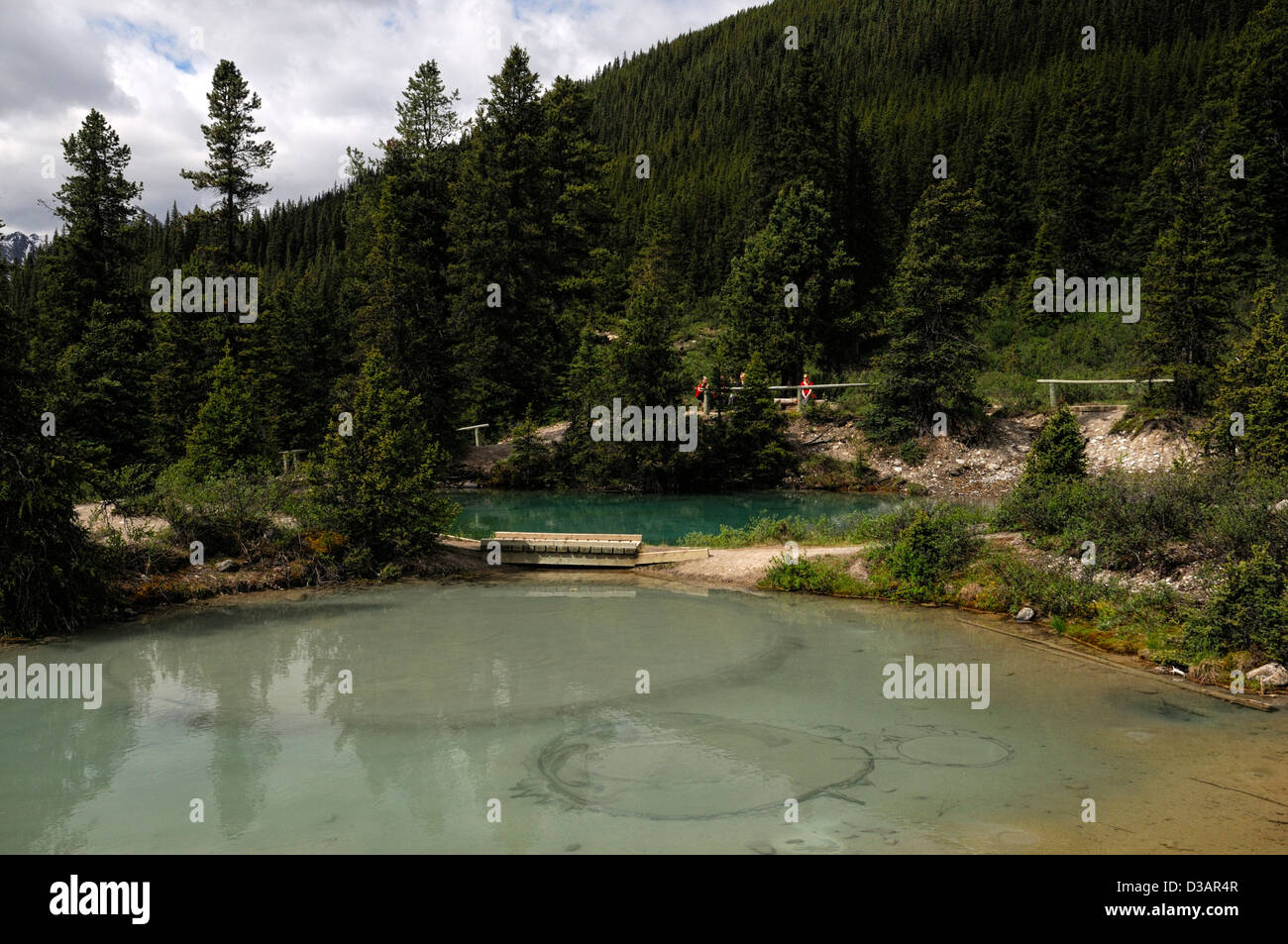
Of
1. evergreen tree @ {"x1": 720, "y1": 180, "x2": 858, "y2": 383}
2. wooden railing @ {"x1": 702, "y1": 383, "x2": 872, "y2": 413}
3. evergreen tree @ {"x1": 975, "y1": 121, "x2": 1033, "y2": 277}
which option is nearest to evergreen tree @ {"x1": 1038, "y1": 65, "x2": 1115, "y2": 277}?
evergreen tree @ {"x1": 975, "y1": 121, "x2": 1033, "y2": 277}

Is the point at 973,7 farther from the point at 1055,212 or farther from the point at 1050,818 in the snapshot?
the point at 1050,818

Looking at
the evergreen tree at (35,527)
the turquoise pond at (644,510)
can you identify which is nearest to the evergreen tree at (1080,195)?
the turquoise pond at (644,510)

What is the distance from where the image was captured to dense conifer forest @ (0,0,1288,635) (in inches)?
840

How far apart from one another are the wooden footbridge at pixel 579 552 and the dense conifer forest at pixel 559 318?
7.11 feet

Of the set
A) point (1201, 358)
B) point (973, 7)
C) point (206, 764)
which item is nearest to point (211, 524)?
point (206, 764)

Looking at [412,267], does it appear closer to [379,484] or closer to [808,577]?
[379,484]

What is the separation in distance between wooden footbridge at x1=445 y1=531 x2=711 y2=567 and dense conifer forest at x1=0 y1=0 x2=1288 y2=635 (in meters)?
2.17

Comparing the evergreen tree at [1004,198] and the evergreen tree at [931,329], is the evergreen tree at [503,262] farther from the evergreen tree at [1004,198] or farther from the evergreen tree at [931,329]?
the evergreen tree at [1004,198]

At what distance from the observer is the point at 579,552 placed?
75.7ft

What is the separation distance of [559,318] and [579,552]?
27781 millimetres

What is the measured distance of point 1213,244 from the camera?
30.2 m

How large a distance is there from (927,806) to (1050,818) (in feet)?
3.89

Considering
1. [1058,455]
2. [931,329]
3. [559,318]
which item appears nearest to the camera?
[1058,455]

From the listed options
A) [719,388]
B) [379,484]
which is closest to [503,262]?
[719,388]
